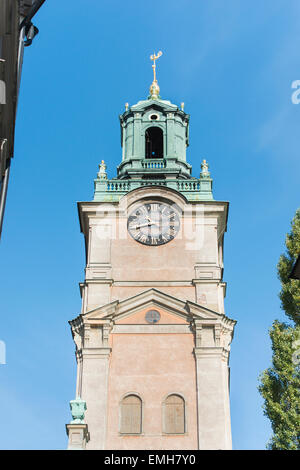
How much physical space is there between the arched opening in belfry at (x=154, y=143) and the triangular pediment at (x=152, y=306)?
11.7 metres

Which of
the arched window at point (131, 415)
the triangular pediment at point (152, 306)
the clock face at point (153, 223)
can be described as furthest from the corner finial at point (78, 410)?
the clock face at point (153, 223)

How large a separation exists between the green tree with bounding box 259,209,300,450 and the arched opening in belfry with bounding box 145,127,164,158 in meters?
16.7

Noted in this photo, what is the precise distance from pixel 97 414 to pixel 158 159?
15016 mm

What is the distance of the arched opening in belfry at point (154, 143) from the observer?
1703 inches

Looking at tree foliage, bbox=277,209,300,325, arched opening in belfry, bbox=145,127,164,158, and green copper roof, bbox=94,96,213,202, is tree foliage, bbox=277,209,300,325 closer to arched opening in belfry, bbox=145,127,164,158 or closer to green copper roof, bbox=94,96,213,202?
green copper roof, bbox=94,96,213,202

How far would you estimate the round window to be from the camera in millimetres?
33938

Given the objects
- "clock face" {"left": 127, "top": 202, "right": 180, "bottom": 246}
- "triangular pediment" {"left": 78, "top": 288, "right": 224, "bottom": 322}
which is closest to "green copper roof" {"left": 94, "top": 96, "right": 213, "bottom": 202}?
"clock face" {"left": 127, "top": 202, "right": 180, "bottom": 246}

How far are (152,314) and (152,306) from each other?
1.33 feet

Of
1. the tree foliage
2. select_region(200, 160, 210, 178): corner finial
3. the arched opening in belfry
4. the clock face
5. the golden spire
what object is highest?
the golden spire

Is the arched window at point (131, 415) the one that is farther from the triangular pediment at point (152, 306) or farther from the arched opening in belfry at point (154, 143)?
the arched opening in belfry at point (154, 143)

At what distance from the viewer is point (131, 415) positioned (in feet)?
103

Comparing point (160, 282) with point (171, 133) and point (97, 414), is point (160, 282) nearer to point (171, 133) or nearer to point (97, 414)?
point (97, 414)

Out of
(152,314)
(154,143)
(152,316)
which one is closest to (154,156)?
(154,143)

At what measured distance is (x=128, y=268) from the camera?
35.7m
